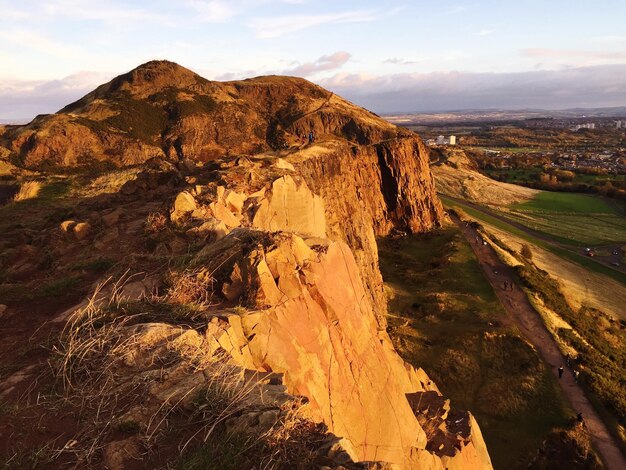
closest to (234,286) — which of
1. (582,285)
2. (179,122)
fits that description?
(582,285)

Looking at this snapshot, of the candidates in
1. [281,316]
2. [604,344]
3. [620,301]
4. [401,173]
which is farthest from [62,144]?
[620,301]

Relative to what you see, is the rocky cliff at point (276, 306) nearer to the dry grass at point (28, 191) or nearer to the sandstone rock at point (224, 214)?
the sandstone rock at point (224, 214)

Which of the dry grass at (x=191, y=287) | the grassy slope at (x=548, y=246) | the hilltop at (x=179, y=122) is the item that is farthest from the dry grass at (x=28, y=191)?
the grassy slope at (x=548, y=246)

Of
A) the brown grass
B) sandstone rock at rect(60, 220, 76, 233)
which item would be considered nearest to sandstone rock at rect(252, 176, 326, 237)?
sandstone rock at rect(60, 220, 76, 233)

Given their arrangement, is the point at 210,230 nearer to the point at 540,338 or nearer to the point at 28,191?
the point at 540,338

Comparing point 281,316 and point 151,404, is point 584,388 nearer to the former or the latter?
point 281,316
